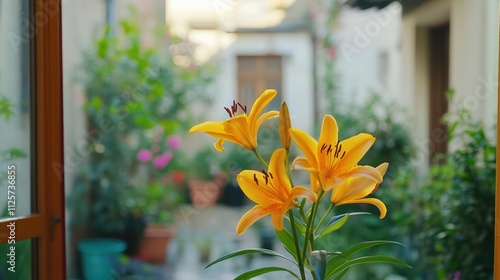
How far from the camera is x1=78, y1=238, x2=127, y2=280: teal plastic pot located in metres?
3.73

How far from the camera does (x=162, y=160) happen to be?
411 cm

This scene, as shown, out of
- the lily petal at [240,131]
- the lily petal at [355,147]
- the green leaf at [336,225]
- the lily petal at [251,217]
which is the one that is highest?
the lily petal at [240,131]

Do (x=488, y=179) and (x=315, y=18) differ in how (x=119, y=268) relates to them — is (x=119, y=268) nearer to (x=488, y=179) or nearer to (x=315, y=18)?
(x=315, y=18)

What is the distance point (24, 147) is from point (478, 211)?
5.29ft

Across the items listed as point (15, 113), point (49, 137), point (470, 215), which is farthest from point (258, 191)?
point (470, 215)

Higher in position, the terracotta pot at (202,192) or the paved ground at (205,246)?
the terracotta pot at (202,192)

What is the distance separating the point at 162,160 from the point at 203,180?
1.21 ft

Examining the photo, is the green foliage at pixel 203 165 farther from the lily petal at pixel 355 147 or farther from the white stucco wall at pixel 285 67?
the lily petal at pixel 355 147

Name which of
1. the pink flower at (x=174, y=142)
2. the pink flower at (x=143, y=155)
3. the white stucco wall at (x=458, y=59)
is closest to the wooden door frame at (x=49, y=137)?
the white stucco wall at (x=458, y=59)

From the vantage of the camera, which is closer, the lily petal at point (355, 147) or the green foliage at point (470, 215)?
the lily petal at point (355, 147)

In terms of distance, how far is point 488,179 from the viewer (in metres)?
2.33

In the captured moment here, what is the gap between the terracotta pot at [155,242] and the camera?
4168 mm

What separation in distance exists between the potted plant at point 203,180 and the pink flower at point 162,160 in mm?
211

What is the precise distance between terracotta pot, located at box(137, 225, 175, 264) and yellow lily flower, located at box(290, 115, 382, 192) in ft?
10.6
